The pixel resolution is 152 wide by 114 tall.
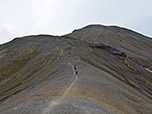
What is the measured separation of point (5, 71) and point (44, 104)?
48284 millimetres

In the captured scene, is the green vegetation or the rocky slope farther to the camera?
the green vegetation

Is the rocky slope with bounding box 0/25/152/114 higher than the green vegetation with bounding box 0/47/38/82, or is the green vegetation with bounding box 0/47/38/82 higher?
the green vegetation with bounding box 0/47/38/82

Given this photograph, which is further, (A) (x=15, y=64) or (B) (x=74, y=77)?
(A) (x=15, y=64)

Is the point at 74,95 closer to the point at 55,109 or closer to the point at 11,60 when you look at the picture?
the point at 55,109

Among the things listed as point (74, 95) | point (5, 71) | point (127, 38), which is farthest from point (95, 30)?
point (74, 95)

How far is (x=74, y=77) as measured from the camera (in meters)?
27.3

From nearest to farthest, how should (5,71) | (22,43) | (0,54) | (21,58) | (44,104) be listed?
1. (44,104)
2. (5,71)
3. (21,58)
4. (0,54)
5. (22,43)

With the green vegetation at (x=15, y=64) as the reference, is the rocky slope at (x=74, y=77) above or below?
below

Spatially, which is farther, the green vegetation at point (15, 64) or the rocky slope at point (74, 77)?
the green vegetation at point (15, 64)

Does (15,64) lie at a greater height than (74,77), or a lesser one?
greater

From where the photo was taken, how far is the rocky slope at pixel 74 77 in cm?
1638

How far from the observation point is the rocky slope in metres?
16.4

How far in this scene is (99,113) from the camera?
13.7 metres

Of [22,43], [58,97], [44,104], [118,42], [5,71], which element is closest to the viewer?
[44,104]
